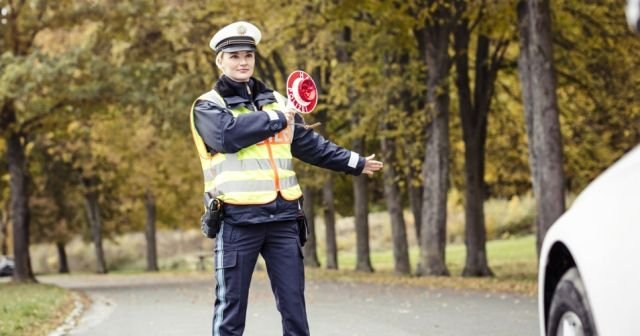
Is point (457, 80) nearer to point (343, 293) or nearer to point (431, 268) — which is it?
point (431, 268)

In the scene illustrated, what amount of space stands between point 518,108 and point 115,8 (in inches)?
450

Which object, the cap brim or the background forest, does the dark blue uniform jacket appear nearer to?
the cap brim

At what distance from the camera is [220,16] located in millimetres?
27375

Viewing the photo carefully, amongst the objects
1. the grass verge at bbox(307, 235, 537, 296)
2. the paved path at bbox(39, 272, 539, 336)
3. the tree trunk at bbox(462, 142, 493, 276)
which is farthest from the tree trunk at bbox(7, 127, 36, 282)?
the tree trunk at bbox(462, 142, 493, 276)

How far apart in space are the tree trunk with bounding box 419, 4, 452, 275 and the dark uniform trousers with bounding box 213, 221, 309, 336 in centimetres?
1790

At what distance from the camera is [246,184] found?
242 inches

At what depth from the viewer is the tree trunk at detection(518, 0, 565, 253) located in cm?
1789

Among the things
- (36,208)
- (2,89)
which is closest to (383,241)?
(36,208)

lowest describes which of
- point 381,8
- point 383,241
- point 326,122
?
point 383,241

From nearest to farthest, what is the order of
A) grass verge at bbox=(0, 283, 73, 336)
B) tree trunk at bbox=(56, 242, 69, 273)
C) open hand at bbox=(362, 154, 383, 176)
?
1. open hand at bbox=(362, 154, 383, 176)
2. grass verge at bbox=(0, 283, 73, 336)
3. tree trunk at bbox=(56, 242, 69, 273)

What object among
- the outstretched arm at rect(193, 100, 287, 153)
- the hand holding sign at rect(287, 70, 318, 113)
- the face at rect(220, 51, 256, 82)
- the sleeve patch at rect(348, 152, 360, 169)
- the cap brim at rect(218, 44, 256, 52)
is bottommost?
the sleeve patch at rect(348, 152, 360, 169)

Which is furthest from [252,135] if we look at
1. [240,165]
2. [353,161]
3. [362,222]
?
[362,222]

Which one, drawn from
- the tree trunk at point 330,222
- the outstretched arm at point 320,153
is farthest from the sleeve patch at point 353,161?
the tree trunk at point 330,222

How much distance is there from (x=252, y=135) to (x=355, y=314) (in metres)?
8.09
